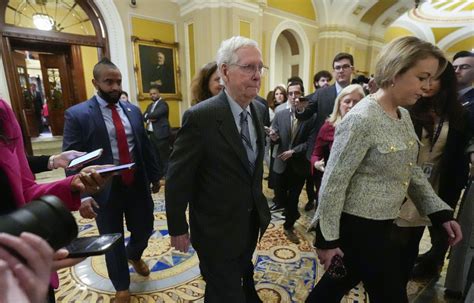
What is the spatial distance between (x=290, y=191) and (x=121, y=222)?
1727mm

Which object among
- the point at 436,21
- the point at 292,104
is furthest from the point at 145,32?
the point at 436,21

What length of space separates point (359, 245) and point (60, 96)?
9.69m

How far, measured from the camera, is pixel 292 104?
9.75ft

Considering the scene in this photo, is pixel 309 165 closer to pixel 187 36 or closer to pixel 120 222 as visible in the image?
pixel 120 222

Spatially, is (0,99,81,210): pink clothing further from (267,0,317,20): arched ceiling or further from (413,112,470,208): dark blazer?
(267,0,317,20): arched ceiling

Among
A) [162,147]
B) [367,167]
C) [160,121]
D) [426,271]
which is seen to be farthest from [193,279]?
[160,121]

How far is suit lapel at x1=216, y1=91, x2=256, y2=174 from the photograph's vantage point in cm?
130

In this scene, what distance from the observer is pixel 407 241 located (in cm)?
174

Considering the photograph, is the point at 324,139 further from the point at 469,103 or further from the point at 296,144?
the point at 469,103

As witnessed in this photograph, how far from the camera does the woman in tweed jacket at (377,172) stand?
113 centimetres

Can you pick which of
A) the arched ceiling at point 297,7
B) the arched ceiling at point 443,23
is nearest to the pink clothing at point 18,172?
the arched ceiling at point 297,7

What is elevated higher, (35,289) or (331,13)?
(331,13)

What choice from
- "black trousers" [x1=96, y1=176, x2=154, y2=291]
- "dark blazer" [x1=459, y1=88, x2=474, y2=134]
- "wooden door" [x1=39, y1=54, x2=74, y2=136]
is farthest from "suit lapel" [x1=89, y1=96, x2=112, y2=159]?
"wooden door" [x1=39, y1=54, x2=74, y2=136]

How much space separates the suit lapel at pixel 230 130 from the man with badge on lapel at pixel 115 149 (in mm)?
984
